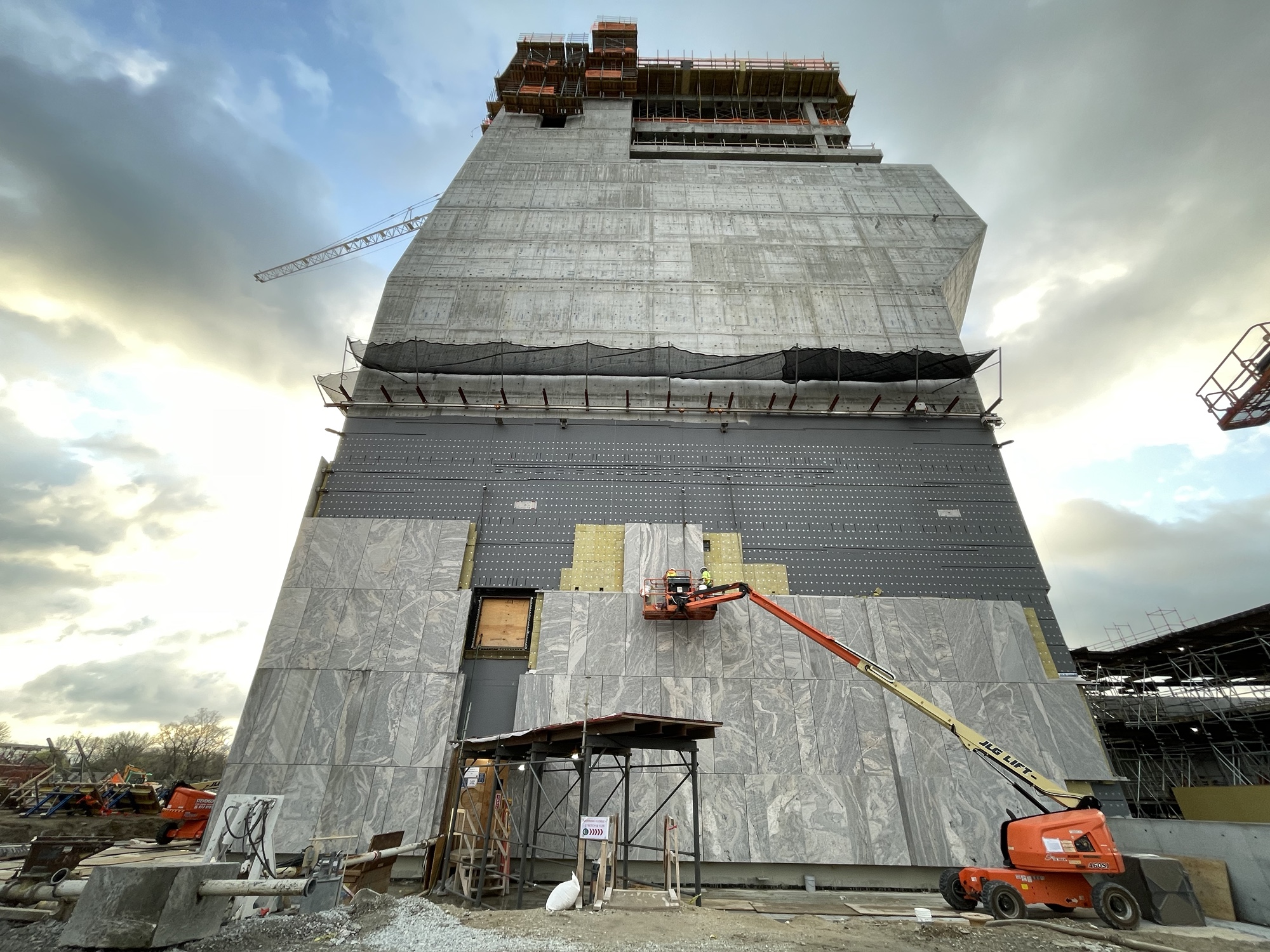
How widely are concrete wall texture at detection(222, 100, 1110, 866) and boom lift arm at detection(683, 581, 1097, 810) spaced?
119 centimetres

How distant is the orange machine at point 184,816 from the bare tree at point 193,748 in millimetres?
40462

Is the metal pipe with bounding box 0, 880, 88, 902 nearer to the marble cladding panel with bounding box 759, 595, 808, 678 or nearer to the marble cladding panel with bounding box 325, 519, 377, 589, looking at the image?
the marble cladding panel with bounding box 325, 519, 377, 589

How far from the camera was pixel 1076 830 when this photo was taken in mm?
9242

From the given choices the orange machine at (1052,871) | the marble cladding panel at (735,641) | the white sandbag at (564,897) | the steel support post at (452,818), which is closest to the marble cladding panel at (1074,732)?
the orange machine at (1052,871)

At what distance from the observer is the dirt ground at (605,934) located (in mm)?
5898

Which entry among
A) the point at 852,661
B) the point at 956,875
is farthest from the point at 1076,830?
the point at 852,661

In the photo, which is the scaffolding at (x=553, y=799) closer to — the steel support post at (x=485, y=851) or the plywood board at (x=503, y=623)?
the steel support post at (x=485, y=851)

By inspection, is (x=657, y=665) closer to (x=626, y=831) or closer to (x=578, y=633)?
(x=578, y=633)

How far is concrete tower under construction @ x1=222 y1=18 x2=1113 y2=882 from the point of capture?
13711mm

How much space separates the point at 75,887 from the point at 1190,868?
17.4 meters

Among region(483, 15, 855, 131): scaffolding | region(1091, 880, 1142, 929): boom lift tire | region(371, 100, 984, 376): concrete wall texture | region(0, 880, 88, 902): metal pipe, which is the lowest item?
region(1091, 880, 1142, 929): boom lift tire

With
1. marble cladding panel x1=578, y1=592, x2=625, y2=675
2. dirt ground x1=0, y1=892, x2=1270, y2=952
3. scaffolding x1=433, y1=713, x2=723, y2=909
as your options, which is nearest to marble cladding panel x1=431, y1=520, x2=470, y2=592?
marble cladding panel x1=578, y1=592, x2=625, y2=675

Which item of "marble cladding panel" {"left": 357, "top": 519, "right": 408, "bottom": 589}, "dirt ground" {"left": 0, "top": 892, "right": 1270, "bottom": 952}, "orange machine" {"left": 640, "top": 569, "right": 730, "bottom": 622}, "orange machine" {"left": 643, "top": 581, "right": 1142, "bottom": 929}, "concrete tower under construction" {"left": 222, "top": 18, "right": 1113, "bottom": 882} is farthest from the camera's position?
"marble cladding panel" {"left": 357, "top": 519, "right": 408, "bottom": 589}

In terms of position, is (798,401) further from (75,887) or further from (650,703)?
(75,887)
